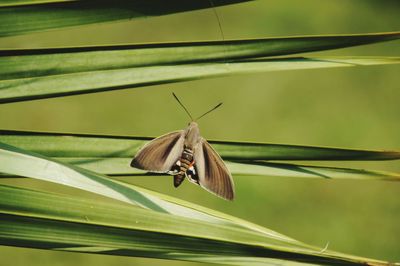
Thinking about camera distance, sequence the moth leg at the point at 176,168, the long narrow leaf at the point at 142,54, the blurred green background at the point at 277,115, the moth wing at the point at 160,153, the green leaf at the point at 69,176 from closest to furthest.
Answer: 1. the green leaf at the point at 69,176
2. the long narrow leaf at the point at 142,54
3. the moth wing at the point at 160,153
4. the moth leg at the point at 176,168
5. the blurred green background at the point at 277,115

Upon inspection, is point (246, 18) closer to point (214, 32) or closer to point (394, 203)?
point (214, 32)

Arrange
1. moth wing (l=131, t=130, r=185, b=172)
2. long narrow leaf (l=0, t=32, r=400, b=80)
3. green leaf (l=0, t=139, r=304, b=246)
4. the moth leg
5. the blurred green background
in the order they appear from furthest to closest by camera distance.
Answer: the blurred green background < the moth leg < moth wing (l=131, t=130, r=185, b=172) < long narrow leaf (l=0, t=32, r=400, b=80) < green leaf (l=0, t=139, r=304, b=246)

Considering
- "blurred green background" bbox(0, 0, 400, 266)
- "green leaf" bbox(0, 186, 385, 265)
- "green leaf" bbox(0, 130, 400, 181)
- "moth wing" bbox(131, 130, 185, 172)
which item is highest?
"blurred green background" bbox(0, 0, 400, 266)

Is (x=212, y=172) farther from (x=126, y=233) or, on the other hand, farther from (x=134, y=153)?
(x=126, y=233)

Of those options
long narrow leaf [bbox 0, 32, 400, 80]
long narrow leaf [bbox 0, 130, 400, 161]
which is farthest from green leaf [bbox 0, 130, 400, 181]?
long narrow leaf [bbox 0, 32, 400, 80]

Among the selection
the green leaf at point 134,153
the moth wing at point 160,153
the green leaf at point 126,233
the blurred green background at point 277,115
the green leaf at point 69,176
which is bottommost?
the green leaf at point 126,233

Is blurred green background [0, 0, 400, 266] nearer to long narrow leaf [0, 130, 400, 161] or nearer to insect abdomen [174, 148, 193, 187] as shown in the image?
insect abdomen [174, 148, 193, 187]

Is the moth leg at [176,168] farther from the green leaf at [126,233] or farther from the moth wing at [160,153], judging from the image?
the green leaf at [126,233]

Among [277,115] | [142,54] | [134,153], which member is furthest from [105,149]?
[277,115]

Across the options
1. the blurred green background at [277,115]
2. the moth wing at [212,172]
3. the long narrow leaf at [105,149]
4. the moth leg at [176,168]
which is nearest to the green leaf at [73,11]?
the long narrow leaf at [105,149]

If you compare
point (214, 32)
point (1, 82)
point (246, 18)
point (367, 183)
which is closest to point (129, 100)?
point (214, 32)
